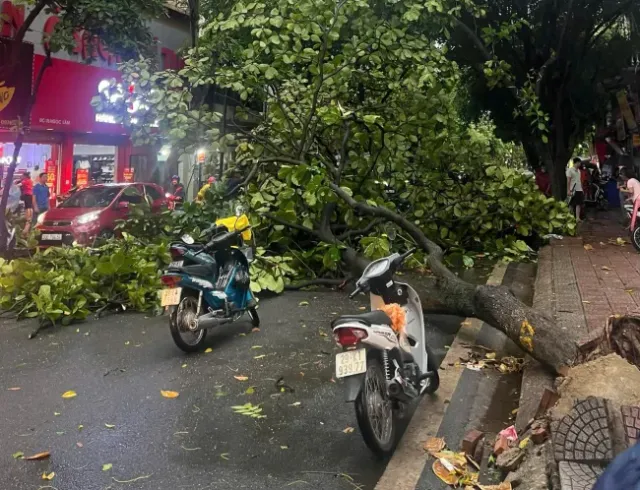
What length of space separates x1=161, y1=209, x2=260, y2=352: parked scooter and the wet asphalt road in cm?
26

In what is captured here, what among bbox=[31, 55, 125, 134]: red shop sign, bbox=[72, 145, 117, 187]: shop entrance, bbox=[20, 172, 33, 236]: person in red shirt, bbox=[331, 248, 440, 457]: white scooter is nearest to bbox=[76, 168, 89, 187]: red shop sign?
bbox=[72, 145, 117, 187]: shop entrance

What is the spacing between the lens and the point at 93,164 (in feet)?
68.7

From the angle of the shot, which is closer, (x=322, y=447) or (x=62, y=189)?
(x=322, y=447)

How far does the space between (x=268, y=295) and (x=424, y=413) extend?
4.31 meters

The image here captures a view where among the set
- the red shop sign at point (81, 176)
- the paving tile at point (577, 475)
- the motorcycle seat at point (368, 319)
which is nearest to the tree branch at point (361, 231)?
the motorcycle seat at point (368, 319)

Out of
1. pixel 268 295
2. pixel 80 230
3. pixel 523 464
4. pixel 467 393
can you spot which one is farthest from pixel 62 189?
pixel 523 464

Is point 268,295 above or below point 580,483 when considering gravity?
below

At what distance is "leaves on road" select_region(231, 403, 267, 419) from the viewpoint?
454cm

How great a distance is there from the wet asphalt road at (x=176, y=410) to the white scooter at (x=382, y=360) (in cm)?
30

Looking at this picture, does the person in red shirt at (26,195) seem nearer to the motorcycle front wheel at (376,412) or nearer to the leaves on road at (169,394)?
the leaves on road at (169,394)

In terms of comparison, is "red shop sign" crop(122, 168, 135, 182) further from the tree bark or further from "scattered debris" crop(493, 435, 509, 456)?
"scattered debris" crop(493, 435, 509, 456)

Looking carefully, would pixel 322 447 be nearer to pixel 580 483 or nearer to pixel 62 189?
pixel 580 483

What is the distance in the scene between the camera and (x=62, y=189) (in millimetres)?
19406

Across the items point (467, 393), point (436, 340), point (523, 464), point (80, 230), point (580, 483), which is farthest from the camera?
point (80, 230)
